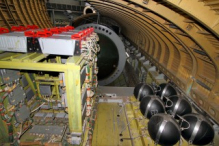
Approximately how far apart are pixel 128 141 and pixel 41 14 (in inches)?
483

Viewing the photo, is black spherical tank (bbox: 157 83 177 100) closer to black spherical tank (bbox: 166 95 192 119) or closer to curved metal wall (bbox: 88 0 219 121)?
curved metal wall (bbox: 88 0 219 121)

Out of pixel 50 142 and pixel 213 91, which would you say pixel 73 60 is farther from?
pixel 213 91

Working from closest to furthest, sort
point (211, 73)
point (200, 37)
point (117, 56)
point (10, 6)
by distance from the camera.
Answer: point (200, 37) → point (211, 73) → point (117, 56) → point (10, 6)

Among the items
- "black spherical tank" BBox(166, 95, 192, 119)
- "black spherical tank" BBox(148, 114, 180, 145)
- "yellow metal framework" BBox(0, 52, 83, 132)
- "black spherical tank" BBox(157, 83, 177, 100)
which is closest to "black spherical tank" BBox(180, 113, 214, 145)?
"black spherical tank" BBox(148, 114, 180, 145)

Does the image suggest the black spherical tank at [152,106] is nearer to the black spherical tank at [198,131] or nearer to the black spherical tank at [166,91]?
the black spherical tank at [198,131]

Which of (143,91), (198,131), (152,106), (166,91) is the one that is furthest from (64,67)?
(166,91)

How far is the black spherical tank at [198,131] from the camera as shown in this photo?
3482 mm

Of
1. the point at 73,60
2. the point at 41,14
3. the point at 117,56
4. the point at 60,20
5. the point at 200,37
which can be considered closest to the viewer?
the point at 73,60

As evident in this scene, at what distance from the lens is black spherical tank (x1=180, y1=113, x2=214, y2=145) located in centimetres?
348

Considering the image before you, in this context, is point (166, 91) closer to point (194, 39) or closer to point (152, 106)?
point (152, 106)

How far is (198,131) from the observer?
3492 millimetres

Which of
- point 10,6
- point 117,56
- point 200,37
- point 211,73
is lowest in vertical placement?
point 117,56

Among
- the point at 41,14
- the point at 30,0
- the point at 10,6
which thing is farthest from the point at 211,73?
the point at 41,14

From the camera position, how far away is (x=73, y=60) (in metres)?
2.95
